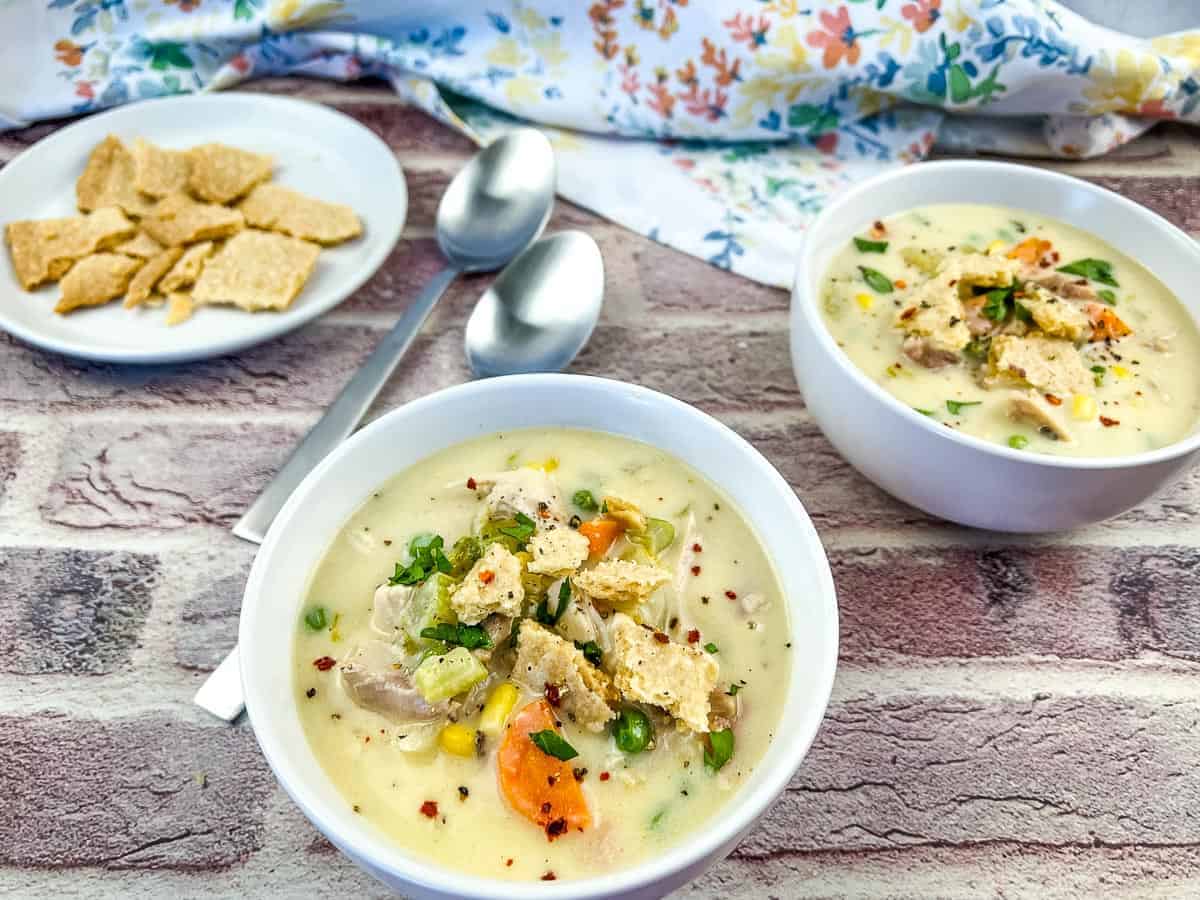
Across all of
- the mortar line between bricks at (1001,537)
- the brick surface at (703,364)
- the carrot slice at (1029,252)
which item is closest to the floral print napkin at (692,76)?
the brick surface at (703,364)

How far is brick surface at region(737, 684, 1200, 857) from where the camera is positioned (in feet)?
4.84

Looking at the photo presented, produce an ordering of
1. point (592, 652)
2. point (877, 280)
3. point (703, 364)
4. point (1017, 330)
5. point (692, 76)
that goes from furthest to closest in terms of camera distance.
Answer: point (692, 76) < point (703, 364) < point (877, 280) < point (1017, 330) < point (592, 652)

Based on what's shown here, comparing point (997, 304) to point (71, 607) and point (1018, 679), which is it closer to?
point (1018, 679)

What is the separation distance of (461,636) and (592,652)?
6.5 inches

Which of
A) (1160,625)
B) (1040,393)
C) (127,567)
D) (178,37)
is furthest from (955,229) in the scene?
(178,37)

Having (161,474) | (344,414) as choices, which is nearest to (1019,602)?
(344,414)

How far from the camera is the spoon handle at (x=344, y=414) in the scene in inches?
70.9

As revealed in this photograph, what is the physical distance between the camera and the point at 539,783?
4.17 feet

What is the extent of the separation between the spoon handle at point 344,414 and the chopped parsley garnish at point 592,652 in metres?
0.65

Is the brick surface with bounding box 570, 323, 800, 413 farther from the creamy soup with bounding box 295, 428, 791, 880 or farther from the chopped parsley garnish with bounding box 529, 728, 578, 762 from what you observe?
the chopped parsley garnish with bounding box 529, 728, 578, 762

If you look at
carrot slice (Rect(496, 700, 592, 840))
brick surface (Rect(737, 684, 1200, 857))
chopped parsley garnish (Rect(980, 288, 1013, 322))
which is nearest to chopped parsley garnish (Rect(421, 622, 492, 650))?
carrot slice (Rect(496, 700, 592, 840))

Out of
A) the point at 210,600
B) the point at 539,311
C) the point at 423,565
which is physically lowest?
the point at 210,600

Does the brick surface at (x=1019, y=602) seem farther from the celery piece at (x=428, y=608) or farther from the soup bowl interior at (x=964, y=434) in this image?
the celery piece at (x=428, y=608)

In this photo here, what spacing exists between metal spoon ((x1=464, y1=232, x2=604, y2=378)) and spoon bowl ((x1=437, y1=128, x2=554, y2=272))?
13 centimetres
